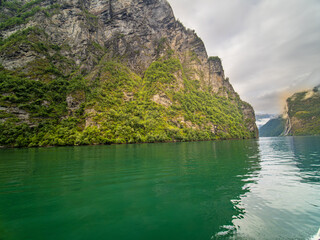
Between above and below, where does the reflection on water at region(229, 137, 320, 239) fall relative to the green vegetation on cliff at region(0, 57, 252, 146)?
below

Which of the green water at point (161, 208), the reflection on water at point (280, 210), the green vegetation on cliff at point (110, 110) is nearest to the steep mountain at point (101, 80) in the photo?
the green vegetation on cliff at point (110, 110)

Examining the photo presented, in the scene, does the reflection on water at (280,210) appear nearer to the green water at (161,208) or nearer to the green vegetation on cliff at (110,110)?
the green water at (161,208)

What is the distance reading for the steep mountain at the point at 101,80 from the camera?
82.9m

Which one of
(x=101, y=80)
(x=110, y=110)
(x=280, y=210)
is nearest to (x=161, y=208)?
(x=280, y=210)

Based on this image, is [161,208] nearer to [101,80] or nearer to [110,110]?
[110,110]

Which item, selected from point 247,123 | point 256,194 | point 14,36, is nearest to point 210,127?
point 247,123

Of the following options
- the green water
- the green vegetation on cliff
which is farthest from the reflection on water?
the green vegetation on cliff

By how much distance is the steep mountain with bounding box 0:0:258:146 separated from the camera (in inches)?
3263

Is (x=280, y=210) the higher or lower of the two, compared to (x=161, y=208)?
lower

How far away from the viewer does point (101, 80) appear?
124m

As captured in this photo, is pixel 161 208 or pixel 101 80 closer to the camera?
A: pixel 161 208

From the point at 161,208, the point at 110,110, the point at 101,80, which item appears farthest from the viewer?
the point at 101,80

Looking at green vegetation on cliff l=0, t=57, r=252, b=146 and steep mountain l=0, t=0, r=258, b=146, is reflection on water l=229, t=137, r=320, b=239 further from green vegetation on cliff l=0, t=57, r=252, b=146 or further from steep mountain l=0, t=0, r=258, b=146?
green vegetation on cliff l=0, t=57, r=252, b=146

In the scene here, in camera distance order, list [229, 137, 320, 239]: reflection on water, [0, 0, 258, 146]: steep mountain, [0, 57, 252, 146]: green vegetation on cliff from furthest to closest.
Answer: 1. [0, 0, 258, 146]: steep mountain
2. [0, 57, 252, 146]: green vegetation on cliff
3. [229, 137, 320, 239]: reflection on water
